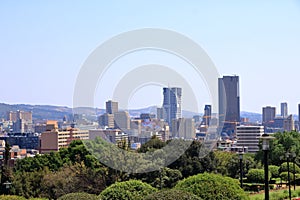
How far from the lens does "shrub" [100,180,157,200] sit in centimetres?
1239

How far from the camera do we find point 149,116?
59.1 meters

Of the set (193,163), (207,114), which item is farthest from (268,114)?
(193,163)

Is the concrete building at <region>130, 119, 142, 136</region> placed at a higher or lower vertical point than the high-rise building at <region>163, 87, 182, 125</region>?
lower

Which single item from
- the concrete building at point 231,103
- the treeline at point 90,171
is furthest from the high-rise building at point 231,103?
the treeline at point 90,171

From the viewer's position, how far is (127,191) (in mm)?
12461

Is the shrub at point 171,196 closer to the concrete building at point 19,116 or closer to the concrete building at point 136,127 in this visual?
the concrete building at point 136,127

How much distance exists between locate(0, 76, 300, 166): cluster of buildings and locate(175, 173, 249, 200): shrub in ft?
25.6

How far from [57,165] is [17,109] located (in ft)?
486

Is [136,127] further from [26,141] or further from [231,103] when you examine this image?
[231,103]

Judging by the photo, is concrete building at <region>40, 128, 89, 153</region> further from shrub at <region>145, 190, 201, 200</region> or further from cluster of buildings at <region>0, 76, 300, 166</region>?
shrub at <region>145, 190, 201, 200</region>

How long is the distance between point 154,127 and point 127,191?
40.5 m

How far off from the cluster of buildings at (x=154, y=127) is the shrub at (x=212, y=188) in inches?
307

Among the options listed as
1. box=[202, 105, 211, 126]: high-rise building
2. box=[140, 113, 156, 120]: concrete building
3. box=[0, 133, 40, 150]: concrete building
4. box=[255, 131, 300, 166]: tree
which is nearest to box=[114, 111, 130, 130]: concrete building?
box=[140, 113, 156, 120]: concrete building

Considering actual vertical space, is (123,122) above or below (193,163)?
above
